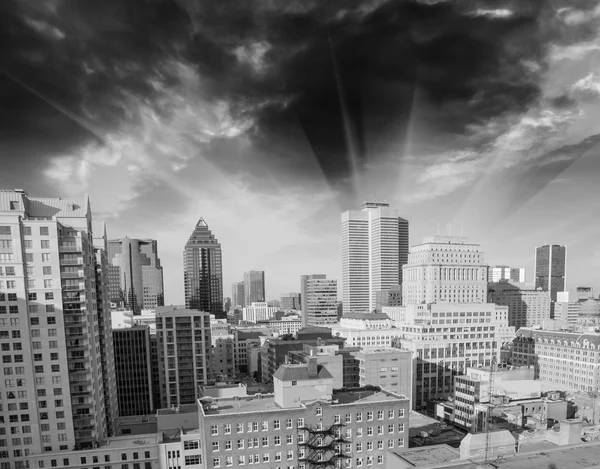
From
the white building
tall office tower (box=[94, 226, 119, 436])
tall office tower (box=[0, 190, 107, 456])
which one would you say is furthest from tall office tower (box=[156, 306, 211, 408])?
the white building

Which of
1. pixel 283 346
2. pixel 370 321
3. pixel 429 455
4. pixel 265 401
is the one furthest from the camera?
pixel 370 321

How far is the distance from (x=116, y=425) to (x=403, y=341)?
94.5 m

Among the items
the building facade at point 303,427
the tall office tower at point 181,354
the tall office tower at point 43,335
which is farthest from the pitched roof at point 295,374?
the tall office tower at point 181,354

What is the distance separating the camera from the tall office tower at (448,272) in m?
169

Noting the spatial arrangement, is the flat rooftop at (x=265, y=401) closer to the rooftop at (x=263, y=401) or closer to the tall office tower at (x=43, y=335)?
the rooftop at (x=263, y=401)

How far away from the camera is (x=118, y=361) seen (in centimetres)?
12025

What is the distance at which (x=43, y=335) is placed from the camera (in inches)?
2594

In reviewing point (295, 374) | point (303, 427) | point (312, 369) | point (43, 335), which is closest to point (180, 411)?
point (43, 335)

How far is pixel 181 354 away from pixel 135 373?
1756 cm

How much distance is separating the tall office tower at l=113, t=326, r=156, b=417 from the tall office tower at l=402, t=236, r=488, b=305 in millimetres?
120524

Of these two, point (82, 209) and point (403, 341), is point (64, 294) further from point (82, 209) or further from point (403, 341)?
point (403, 341)

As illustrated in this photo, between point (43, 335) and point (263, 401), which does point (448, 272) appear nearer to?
point (263, 401)

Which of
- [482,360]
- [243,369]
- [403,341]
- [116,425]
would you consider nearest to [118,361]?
[116,425]

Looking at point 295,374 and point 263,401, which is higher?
point 295,374
